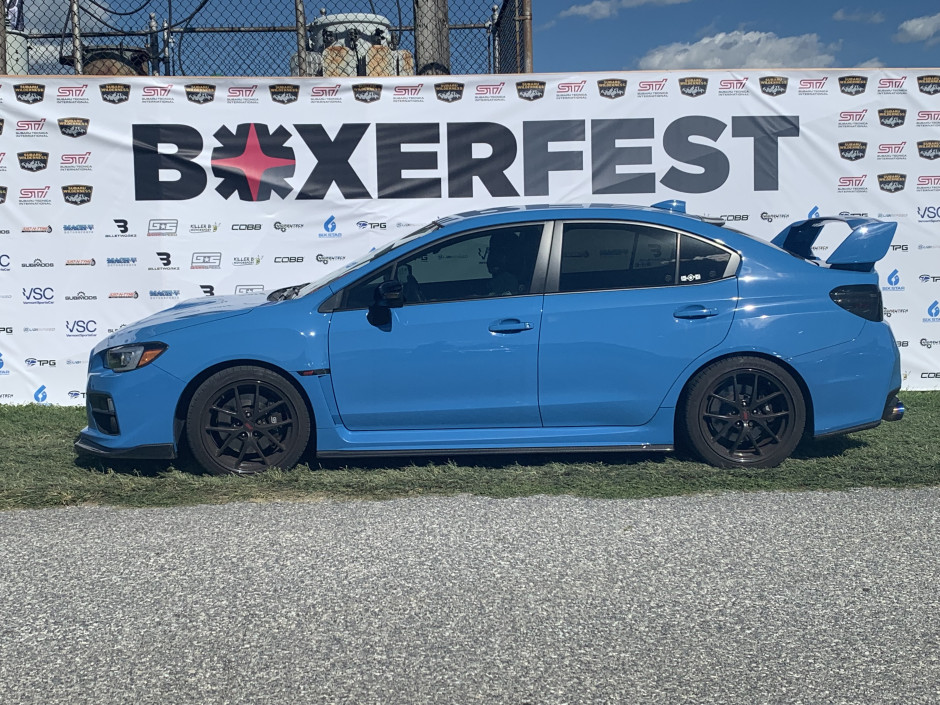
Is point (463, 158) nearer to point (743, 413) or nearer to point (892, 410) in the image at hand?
point (743, 413)

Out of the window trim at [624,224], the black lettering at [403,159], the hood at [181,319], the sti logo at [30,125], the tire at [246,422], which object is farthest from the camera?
the black lettering at [403,159]

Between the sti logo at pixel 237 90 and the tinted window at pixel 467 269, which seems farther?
the sti logo at pixel 237 90

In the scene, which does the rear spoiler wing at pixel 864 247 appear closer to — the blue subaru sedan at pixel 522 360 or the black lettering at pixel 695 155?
the blue subaru sedan at pixel 522 360

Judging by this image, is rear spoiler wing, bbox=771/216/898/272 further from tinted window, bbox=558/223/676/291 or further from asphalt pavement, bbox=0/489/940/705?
asphalt pavement, bbox=0/489/940/705

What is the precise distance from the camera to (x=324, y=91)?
8.57 meters

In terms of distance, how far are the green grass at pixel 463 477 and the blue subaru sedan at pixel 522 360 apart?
0.53ft

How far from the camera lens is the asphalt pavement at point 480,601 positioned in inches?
120

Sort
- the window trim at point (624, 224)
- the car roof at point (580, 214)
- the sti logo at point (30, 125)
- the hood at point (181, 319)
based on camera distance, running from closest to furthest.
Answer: the hood at point (181, 319), the window trim at point (624, 224), the car roof at point (580, 214), the sti logo at point (30, 125)

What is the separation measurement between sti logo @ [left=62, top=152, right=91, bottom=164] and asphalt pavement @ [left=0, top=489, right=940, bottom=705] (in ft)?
14.6

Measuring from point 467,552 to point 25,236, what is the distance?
5989 millimetres

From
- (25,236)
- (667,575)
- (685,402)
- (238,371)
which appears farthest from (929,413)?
(25,236)

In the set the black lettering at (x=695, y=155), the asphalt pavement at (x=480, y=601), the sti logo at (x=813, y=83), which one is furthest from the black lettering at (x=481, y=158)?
the asphalt pavement at (x=480, y=601)

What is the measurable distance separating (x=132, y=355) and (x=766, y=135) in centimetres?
582

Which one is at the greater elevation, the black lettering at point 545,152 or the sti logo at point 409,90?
the sti logo at point 409,90
